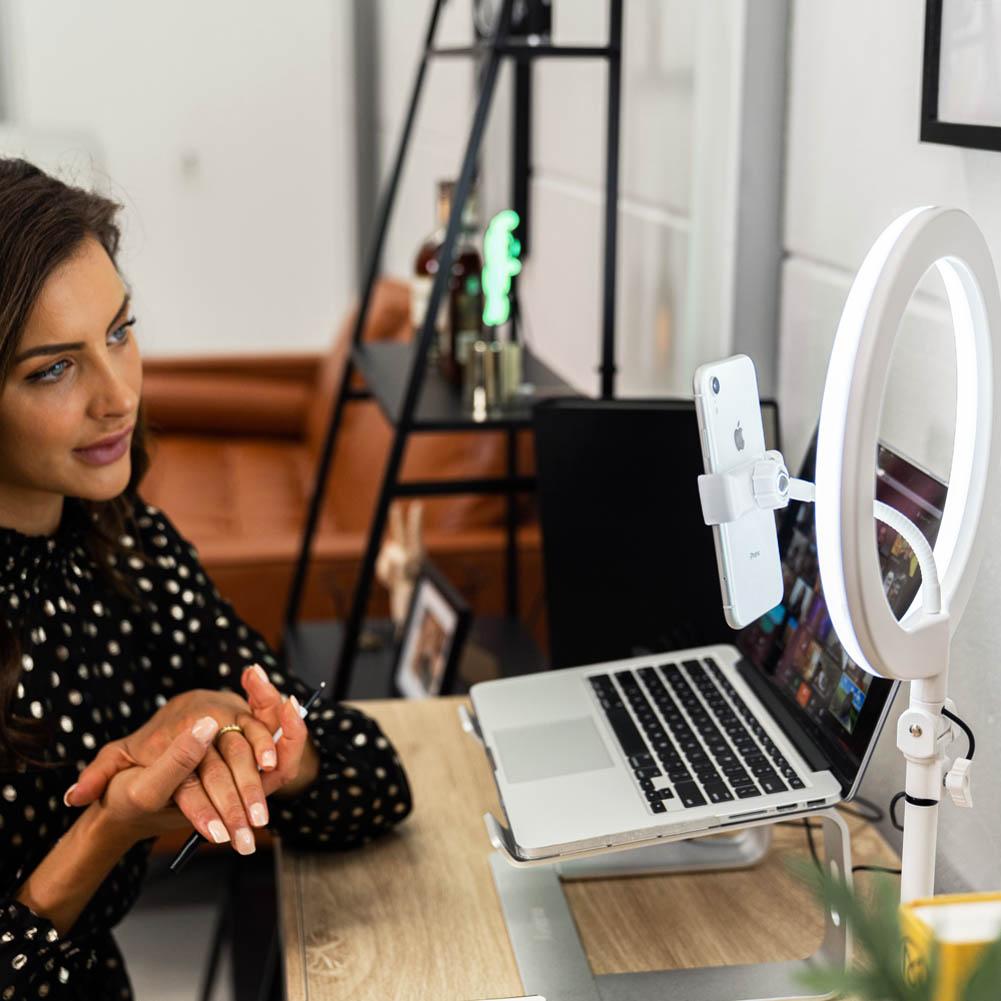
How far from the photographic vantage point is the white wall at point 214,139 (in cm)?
409

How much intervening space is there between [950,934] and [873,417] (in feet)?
0.74

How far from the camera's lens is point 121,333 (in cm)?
114

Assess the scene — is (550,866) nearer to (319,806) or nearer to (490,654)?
(319,806)

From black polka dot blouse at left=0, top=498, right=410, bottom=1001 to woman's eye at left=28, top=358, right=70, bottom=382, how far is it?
16 cm

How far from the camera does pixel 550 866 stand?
109cm

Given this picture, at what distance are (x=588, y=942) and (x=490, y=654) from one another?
91 centimetres

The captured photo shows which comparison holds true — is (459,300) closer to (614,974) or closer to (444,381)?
(444,381)

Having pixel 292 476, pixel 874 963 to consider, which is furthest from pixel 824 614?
pixel 292 476

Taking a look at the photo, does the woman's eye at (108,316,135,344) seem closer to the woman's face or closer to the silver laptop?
the woman's face

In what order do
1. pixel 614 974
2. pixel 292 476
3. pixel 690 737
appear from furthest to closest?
1. pixel 292 476
2. pixel 690 737
3. pixel 614 974

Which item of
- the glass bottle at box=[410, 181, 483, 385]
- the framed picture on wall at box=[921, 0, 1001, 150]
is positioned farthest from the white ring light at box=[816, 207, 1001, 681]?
the glass bottle at box=[410, 181, 483, 385]

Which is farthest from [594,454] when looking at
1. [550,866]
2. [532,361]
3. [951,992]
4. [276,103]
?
[276,103]

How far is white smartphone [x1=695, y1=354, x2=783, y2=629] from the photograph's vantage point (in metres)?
0.73

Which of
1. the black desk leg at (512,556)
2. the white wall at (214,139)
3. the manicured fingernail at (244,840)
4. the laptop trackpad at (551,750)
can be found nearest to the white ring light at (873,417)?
the laptop trackpad at (551,750)
